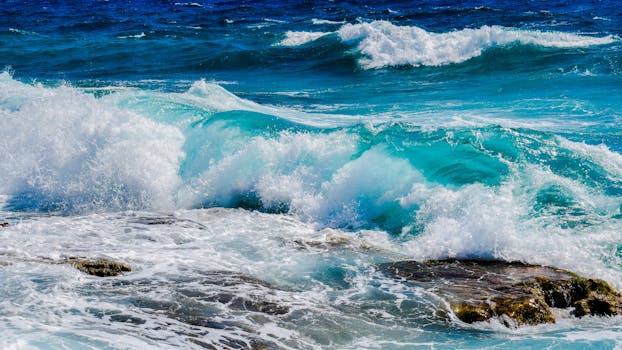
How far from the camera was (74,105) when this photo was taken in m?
13.0

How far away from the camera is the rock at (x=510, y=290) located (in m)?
6.03

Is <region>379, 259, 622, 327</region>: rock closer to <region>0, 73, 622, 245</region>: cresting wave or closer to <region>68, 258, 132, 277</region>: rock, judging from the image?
<region>0, 73, 622, 245</region>: cresting wave

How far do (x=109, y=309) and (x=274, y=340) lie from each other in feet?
→ 4.72

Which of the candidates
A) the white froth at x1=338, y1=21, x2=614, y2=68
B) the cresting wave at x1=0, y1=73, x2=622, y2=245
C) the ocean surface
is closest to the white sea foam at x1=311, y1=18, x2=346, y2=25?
the white froth at x1=338, y1=21, x2=614, y2=68

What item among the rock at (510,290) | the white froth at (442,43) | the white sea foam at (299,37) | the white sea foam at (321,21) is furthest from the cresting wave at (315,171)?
the white sea foam at (321,21)

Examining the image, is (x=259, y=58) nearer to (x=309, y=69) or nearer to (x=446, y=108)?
(x=309, y=69)

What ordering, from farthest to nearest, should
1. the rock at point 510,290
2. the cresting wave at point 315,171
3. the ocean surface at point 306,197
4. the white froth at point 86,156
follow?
the white froth at point 86,156 < the cresting wave at point 315,171 < the rock at point 510,290 < the ocean surface at point 306,197

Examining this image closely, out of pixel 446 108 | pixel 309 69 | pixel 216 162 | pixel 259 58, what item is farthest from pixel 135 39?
pixel 216 162

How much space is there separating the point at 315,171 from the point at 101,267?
3.92 m

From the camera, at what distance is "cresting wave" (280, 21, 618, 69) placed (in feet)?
69.9

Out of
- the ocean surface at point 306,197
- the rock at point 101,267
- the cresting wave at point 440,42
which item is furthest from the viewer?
the cresting wave at point 440,42

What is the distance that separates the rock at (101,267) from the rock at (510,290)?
2.55 metres

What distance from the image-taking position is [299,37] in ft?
86.2

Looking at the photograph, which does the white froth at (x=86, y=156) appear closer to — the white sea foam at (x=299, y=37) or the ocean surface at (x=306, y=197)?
the ocean surface at (x=306, y=197)
